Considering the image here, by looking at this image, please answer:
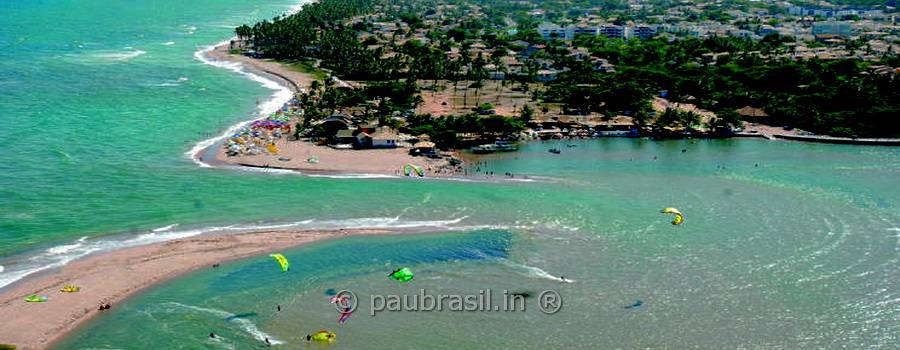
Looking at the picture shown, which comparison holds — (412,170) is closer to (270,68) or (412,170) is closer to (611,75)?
(611,75)

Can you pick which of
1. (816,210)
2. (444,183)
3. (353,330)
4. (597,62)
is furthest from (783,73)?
(353,330)

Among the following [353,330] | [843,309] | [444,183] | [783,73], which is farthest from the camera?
[783,73]

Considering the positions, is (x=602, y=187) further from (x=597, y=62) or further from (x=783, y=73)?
(x=597, y=62)

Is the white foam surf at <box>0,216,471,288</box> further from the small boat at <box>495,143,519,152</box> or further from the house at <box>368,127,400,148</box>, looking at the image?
the small boat at <box>495,143,519,152</box>

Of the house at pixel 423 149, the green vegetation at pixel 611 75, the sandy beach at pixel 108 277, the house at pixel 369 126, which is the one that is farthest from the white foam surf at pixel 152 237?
the house at pixel 369 126

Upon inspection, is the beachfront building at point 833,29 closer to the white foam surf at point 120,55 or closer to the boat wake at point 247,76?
the boat wake at point 247,76

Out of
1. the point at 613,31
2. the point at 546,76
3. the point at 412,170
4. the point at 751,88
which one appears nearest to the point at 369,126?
the point at 412,170
